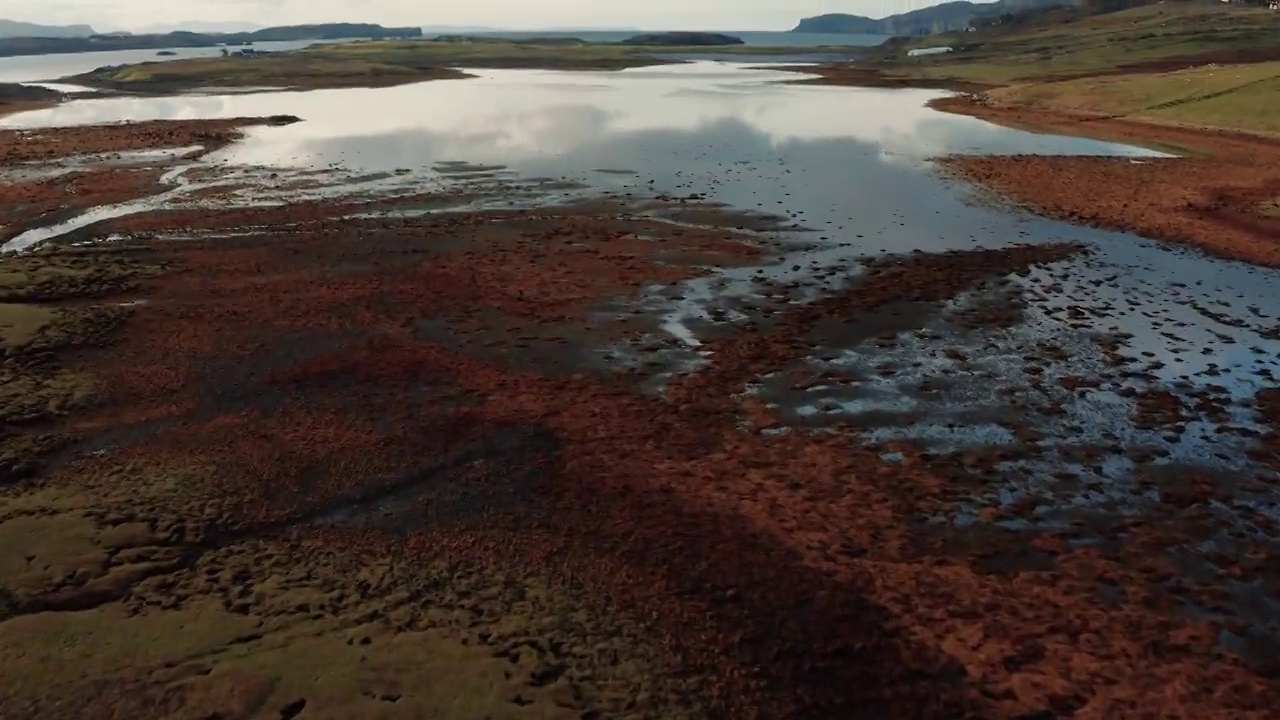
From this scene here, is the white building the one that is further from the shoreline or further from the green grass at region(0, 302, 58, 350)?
the green grass at region(0, 302, 58, 350)

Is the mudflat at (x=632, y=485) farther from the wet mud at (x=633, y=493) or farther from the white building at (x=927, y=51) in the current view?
the white building at (x=927, y=51)

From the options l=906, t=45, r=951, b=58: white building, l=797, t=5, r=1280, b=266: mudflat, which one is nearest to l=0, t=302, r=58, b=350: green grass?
l=797, t=5, r=1280, b=266: mudflat

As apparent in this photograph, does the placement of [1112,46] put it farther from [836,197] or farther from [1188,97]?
[836,197]

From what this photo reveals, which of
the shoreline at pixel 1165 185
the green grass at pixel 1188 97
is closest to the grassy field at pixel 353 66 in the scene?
the green grass at pixel 1188 97

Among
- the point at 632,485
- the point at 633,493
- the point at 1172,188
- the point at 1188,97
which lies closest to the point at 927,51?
the point at 1188,97

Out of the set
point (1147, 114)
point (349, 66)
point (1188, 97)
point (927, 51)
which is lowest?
point (1147, 114)

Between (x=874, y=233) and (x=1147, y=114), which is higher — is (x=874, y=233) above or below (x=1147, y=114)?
below
